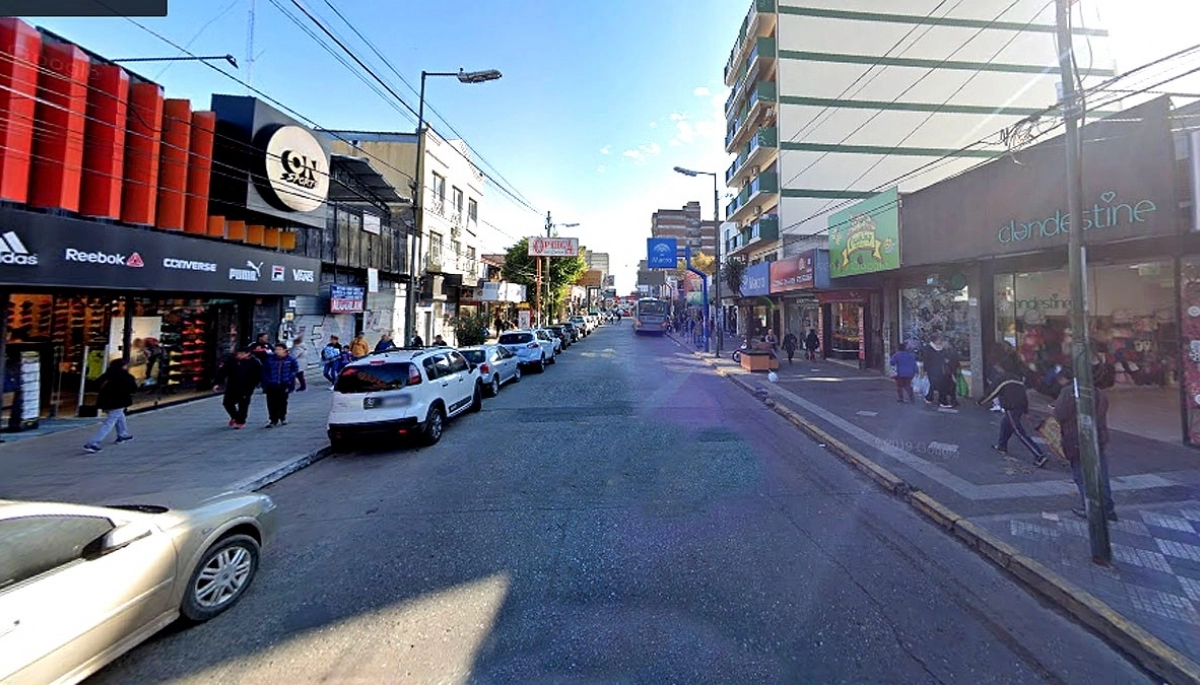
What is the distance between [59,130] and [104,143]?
749mm

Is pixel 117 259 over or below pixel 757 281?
below

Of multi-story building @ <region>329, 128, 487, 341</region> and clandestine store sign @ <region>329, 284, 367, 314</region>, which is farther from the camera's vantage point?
multi-story building @ <region>329, 128, 487, 341</region>

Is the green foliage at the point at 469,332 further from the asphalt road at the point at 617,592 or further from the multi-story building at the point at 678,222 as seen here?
the multi-story building at the point at 678,222

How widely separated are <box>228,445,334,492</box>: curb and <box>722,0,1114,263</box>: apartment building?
2745cm

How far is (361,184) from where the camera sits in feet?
58.3

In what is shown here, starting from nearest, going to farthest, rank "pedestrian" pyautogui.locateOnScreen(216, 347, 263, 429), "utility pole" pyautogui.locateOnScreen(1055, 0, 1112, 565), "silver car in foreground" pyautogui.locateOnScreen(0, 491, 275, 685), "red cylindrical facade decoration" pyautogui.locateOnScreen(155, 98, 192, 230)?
1. "silver car in foreground" pyautogui.locateOnScreen(0, 491, 275, 685)
2. "utility pole" pyautogui.locateOnScreen(1055, 0, 1112, 565)
3. "pedestrian" pyautogui.locateOnScreen(216, 347, 263, 429)
4. "red cylindrical facade decoration" pyautogui.locateOnScreen(155, 98, 192, 230)

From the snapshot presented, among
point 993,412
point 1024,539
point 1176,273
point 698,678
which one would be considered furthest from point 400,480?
point 1176,273

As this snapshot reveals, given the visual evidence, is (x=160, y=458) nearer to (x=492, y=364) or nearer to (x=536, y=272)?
(x=492, y=364)

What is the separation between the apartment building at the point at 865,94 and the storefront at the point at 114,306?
2748 centimetres

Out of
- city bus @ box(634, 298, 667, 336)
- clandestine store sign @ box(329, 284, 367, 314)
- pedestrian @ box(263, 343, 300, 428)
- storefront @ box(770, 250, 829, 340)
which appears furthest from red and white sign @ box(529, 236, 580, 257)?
pedestrian @ box(263, 343, 300, 428)

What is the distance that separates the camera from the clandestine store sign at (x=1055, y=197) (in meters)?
6.19

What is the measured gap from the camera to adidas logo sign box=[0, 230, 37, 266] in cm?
704

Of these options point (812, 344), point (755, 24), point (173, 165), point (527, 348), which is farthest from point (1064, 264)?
point (755, 24)

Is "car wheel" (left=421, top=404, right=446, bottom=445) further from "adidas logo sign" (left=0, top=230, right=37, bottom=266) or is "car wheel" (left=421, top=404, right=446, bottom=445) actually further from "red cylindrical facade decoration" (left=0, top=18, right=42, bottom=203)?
"red cylindrical facade decoration" (left=0, top=18, right=42, bottom=203)
